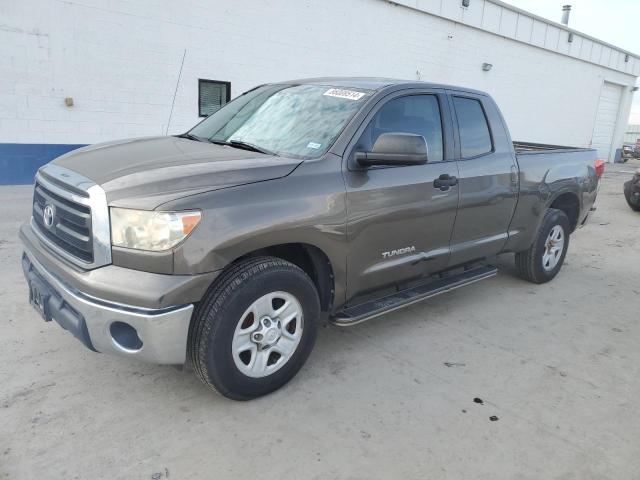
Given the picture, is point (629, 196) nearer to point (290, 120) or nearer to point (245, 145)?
point (290, 120)

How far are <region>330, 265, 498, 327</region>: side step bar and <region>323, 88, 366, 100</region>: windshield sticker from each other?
4.62 ft

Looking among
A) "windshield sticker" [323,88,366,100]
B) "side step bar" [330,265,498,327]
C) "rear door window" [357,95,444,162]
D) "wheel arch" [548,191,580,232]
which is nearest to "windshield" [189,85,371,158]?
"windshield sticker" [323,88,366,100]

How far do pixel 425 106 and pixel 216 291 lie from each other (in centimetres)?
218

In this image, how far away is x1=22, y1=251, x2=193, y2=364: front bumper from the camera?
2.43 metres

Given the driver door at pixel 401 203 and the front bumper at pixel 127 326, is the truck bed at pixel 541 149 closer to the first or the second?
the driver door at pixel 401 203

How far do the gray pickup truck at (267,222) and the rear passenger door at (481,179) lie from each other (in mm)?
17

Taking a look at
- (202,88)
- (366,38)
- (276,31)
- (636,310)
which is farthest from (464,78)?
(636,310)

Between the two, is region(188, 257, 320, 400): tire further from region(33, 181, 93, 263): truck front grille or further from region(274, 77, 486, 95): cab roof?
region(274, 77, 486, 95): cab roof

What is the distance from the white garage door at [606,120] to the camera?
919 inches

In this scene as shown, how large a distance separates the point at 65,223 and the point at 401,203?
2.04m

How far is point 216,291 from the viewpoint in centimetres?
262

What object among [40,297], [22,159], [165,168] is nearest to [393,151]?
[165,168]

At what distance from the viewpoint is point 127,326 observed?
250 centimetres

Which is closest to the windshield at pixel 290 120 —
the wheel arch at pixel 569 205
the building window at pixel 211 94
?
the wheel arch at pixel 569 205
